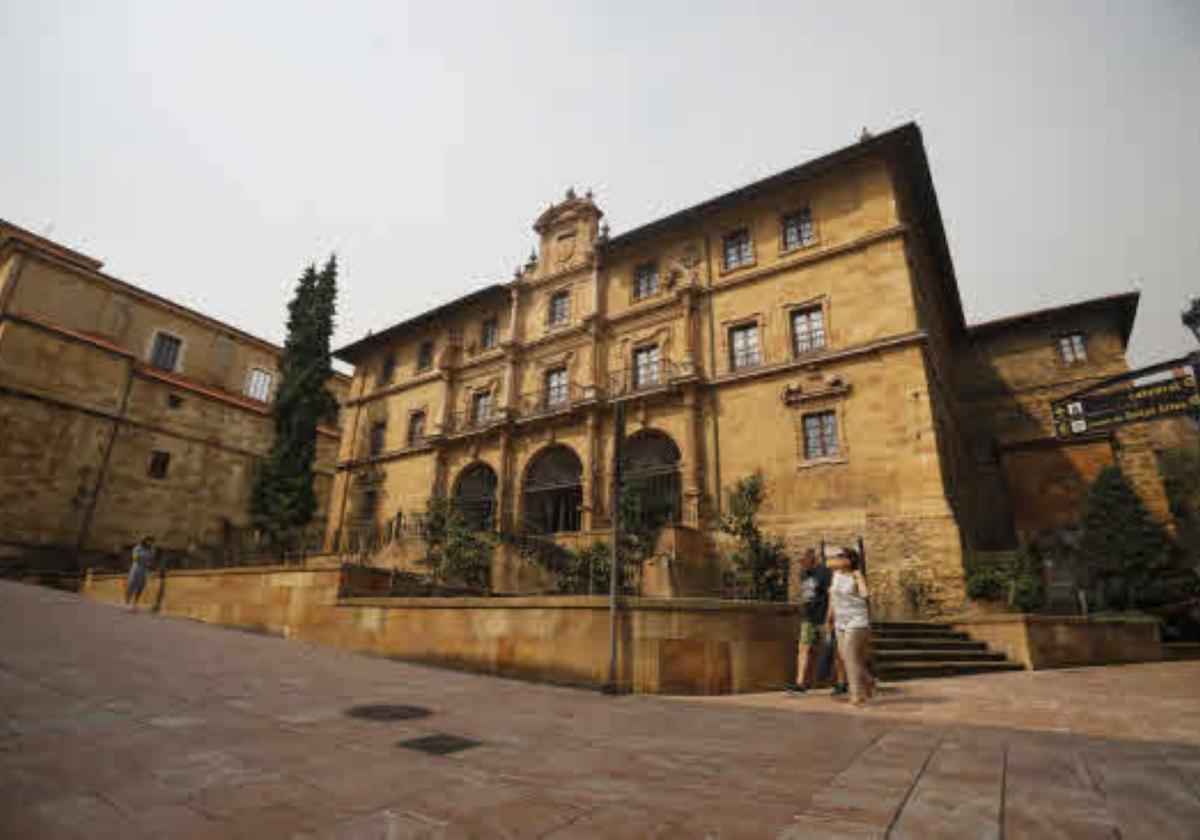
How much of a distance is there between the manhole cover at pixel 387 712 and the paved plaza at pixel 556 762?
119 mm

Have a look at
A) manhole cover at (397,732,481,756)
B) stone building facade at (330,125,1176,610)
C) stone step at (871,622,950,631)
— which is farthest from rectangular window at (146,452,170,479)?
stone step at (871,622,950,631)

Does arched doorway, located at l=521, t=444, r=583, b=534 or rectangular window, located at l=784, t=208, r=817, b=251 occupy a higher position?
rectangular window, located at l=784, t=208, r=817, b=251

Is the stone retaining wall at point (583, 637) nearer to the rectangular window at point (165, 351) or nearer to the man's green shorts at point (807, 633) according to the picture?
the man's green shorts at point (807, 633)

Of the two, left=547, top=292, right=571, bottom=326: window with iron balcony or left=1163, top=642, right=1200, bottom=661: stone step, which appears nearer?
left=1163, top=642, right=1200, bottom=661: stone step

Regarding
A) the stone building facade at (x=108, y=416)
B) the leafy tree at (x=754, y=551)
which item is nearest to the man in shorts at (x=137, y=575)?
the stone building facade at (x=108, y=416)

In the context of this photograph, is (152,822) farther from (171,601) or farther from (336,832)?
(171,601)

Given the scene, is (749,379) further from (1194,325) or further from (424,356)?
(424,356)

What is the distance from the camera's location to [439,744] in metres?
3.92

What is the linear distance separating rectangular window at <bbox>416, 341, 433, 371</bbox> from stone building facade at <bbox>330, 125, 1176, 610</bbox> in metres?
1.25

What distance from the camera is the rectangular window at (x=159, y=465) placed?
2865 centimetres

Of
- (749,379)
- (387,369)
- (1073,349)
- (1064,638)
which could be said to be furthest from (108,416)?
(1073,349)

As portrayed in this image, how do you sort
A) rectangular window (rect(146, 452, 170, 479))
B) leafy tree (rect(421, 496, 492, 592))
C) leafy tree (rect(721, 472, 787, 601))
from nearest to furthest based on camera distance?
leafy tree (rect(421, 496, 492, 592)) < leafy tree (rect(721, 472, 787, 601)) < rectangular window (rect(146, 452, 170, 479))

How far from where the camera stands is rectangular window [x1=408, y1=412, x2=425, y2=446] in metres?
26.7

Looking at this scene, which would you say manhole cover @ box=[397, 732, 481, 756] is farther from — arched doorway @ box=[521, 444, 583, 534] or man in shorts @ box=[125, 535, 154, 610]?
arched doorway @ box=[521, 444, 583, 534]
